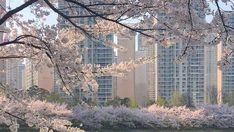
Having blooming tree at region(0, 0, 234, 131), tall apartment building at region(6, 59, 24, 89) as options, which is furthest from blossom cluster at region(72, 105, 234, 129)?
blooming tree at region(0, 0, 234, 131)

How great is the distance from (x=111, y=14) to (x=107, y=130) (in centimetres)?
864

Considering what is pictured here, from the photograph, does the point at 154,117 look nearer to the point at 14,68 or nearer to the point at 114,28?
the point at 14,68

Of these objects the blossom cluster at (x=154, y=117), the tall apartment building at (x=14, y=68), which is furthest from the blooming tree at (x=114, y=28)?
the blossom cluster at (x=154, y=117)

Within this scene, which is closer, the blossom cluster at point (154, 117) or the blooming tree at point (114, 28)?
the blooming tree at point (114, 28)

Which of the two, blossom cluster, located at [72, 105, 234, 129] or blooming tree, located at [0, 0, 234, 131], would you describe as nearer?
blooming tree, located at [0, 0, 234, 131]

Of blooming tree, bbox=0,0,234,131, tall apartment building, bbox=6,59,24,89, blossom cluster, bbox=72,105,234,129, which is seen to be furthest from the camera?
blossom cluster, bbox=72,105,234,129

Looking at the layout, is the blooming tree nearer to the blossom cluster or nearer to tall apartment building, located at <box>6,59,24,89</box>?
tall apartment building, located at <box>6,59,24,89</box>

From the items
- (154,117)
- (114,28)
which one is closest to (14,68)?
(114,28)

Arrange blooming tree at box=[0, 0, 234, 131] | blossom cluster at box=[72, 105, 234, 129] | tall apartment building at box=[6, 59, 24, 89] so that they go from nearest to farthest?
blooming tree at box=[0, 0, 234, 131]
tall apartment building at box=[6, 59, 24, 89]
blossom cluster at box=[72, 105, 234, 129]

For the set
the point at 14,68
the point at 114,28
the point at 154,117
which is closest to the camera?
the point at 114,28

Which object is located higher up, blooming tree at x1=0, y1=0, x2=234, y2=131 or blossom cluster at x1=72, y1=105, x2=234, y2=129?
blooming tree at x1=0, y1=0, x2=234, y2=131

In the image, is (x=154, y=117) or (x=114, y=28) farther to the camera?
(x=154, y=117)

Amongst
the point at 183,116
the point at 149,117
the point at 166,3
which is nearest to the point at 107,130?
the point at 149,117

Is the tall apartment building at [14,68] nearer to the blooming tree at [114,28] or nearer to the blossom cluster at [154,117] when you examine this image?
the blooming tree at [114,28]
